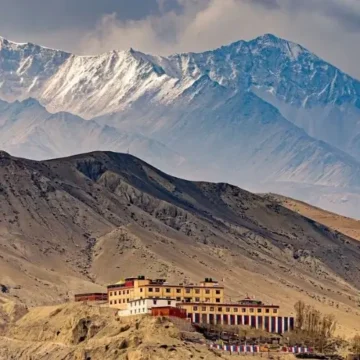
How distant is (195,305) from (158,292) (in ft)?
20.6

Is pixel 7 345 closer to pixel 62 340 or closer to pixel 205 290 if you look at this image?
pixel 62 340

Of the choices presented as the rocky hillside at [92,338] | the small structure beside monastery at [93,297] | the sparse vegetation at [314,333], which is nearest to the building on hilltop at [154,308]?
the rocky hillside at [92,338]

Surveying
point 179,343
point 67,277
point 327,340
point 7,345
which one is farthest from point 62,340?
point 67,277

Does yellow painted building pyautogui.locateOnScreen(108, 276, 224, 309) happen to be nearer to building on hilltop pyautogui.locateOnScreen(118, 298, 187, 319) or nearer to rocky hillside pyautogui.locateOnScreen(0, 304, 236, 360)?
building on hilltop pyautogui.locateOnScreen(118, 298, 187, 319)

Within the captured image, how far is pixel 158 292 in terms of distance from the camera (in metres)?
161

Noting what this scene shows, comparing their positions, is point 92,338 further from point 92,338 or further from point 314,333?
point 314,333

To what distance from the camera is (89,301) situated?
16925 centimetres

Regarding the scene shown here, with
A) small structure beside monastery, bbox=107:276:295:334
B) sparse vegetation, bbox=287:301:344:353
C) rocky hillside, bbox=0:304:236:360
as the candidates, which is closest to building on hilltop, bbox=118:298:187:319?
small structure beside monastery, bbox=107:276:295:334

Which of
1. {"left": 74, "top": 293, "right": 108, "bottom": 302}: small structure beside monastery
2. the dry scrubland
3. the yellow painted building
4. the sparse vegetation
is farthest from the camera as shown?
{"left": 74, "top": 293, "right": 108, "bottom": 302}: small structure beside monastery

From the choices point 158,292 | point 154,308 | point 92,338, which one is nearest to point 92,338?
point 92,338

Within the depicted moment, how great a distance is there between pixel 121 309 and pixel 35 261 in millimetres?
44463

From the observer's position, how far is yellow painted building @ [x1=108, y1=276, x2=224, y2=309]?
160500 mm

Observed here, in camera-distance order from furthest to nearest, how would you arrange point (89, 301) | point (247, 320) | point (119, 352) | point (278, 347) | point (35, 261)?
point (35, 261)
point (89, 301)
point (247, 320)
point (278, 347)
point (119, 352)

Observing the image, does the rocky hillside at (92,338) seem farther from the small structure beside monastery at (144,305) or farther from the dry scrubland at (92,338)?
the small structure beside monastery at (144,305)
